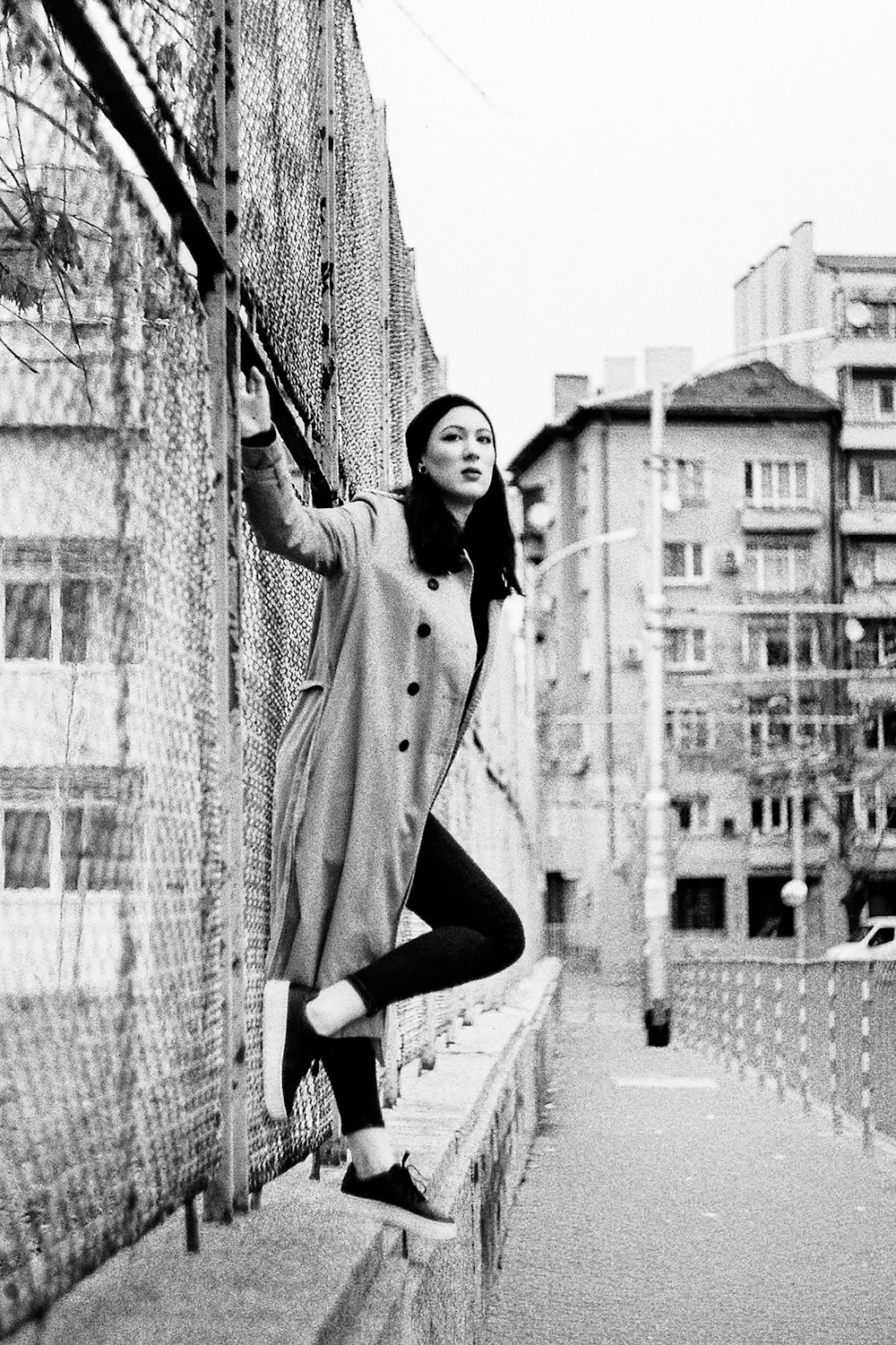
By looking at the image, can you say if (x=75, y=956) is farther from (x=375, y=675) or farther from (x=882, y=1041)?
(x=882, y=1041)

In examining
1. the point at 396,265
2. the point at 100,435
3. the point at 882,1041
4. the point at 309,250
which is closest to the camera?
the point at 100,435

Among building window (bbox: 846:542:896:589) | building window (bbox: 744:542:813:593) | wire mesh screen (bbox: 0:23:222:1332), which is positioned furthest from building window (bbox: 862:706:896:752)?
wire mesh screen (bbox: 0:23:222:1332)

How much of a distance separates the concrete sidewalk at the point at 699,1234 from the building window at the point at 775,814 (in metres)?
49.6

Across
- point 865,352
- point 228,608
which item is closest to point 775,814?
point 865,352

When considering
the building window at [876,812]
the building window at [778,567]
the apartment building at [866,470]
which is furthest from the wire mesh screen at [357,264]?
the building window at [778,567]

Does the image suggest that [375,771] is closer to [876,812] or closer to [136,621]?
[136,621]

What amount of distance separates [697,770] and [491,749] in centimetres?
4734

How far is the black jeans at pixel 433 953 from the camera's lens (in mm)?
3483

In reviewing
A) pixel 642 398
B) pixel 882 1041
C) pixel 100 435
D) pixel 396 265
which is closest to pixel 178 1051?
pixel 100 435

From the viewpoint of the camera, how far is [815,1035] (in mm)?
20625

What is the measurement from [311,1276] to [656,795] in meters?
23.3

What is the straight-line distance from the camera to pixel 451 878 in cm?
374

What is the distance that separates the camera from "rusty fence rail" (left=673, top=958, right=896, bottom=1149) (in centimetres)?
1237

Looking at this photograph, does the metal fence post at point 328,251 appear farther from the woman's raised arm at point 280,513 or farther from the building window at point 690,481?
the building window at point 690,481
